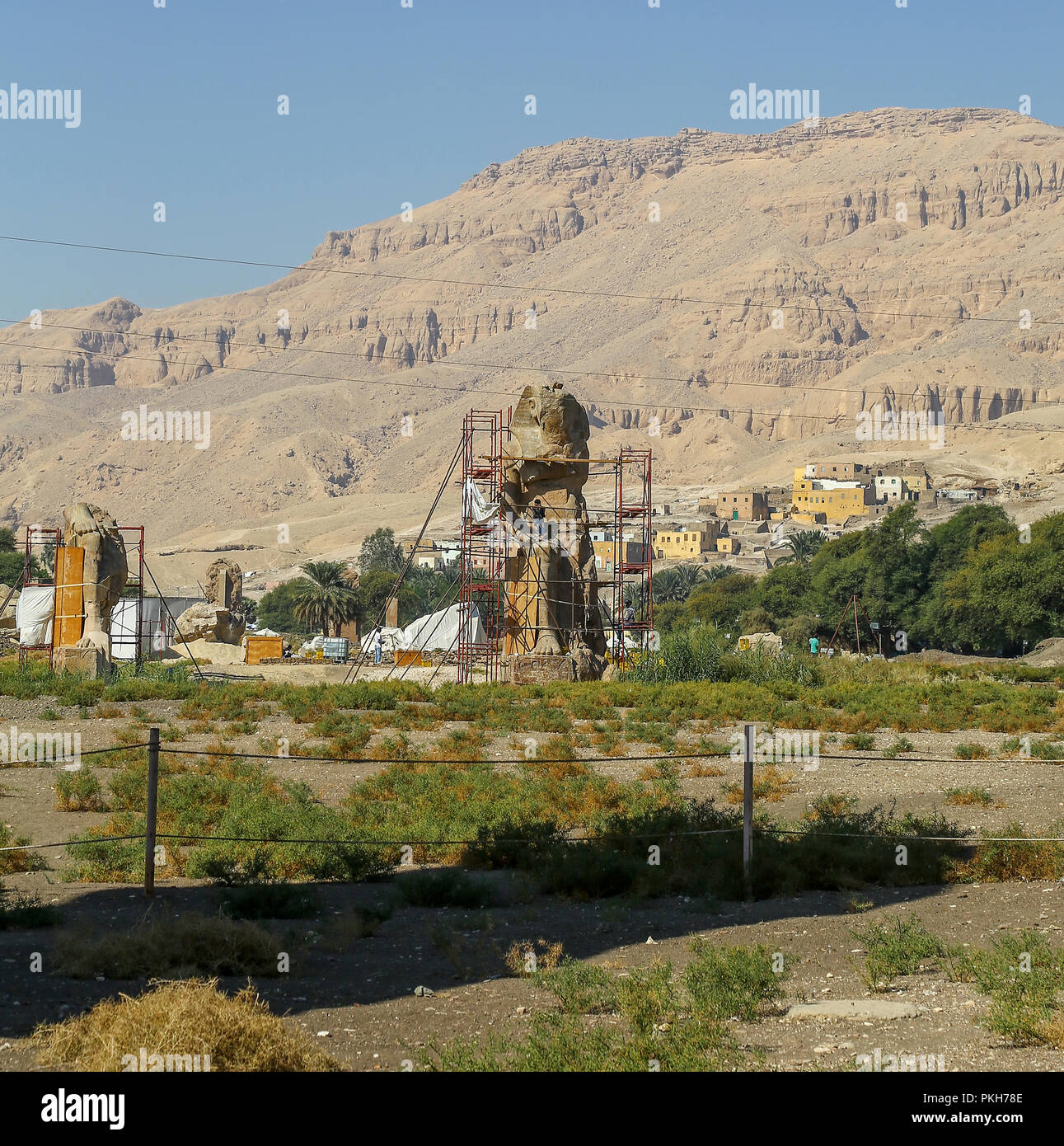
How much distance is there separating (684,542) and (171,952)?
530 feet

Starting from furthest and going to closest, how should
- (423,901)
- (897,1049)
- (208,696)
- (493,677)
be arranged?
(493,677)
(208,696)
(423,901)
(897,1049)

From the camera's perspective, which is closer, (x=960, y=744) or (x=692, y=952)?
(x=692, y=952)

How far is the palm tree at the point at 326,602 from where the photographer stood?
83.8 m

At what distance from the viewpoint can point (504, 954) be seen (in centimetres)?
1007

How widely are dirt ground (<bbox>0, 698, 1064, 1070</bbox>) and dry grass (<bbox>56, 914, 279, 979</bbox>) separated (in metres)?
0.13

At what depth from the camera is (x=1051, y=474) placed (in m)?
182

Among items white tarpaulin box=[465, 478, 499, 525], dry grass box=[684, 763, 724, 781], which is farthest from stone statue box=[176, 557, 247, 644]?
dry grass box=[684, 763, 724, 781]

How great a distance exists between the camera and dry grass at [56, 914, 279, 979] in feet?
30.0

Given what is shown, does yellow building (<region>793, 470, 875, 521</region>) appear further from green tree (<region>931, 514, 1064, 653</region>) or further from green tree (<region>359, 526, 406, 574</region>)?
green tree (<region>931, 514, 1064, 653</region>)

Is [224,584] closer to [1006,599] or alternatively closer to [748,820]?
[1006,599]

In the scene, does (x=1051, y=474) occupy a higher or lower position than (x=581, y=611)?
higher

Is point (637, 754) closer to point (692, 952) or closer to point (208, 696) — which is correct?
point (208, 696)

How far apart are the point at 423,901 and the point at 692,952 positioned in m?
2.87
